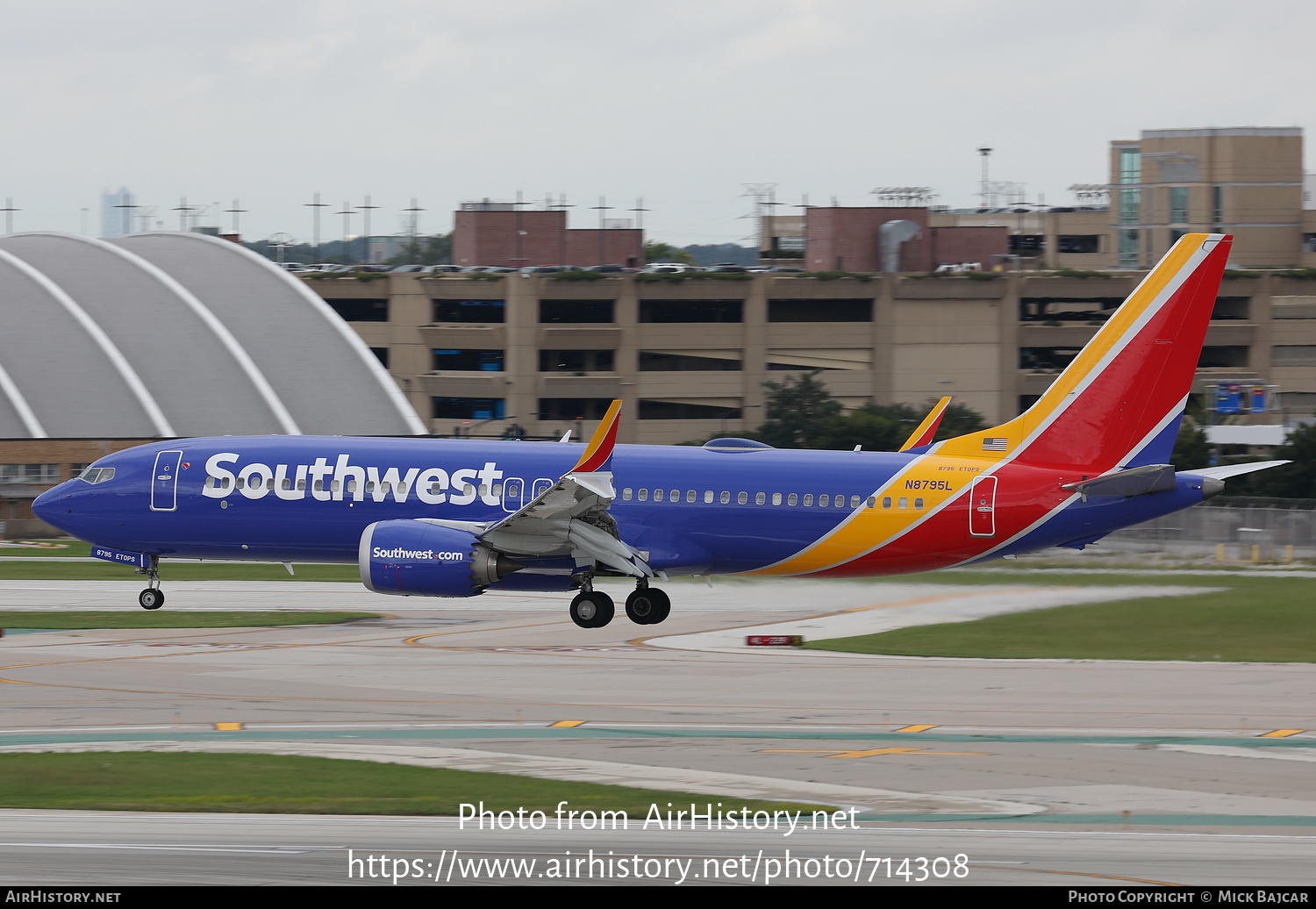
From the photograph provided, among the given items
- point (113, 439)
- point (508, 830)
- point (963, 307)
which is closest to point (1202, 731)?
point (508, 830)

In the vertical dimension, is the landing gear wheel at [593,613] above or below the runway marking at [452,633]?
above

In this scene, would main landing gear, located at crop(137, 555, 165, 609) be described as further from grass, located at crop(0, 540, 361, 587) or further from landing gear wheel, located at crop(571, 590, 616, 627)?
grass, located at crop(0, 540, 361, 587)

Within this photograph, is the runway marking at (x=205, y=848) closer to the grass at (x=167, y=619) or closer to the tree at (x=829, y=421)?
the grass at (x=167, y=619)

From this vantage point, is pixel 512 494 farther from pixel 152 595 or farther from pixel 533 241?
pixel 533 241

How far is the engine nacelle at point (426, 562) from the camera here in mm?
30734

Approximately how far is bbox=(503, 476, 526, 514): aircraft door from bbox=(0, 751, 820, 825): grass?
12257 mm

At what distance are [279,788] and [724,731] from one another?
7.36 m

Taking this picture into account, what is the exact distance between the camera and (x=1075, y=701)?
2606 centimetres

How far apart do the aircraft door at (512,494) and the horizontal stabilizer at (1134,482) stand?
12447mm

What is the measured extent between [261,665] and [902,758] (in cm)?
1457

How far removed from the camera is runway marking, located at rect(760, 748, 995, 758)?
21.2 meters

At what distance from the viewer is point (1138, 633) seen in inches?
1369

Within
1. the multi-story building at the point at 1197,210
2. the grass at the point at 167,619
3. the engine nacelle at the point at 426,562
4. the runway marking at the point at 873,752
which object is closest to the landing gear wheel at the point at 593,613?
the engine nacelle at the point at 426,562
